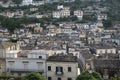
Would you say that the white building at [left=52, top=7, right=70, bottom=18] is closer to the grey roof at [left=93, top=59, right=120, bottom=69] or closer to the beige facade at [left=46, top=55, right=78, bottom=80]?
the grey roof at [left=93, top=59, right=120, bottom=69]

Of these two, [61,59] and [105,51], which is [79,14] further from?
[61,59]

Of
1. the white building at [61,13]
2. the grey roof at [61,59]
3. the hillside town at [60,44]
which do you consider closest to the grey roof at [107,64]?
the hillside town at [60,44]

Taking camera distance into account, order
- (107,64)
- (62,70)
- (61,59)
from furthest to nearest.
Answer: (107,64), (61,59), (62,70)

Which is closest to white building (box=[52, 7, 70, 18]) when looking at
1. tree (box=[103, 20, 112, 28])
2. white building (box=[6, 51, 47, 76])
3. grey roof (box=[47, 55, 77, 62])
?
tree (box=[103, 20, 112, 28])

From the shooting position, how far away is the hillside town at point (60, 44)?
3369 cm

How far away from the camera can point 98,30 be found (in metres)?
80.2

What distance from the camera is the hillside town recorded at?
111 feet

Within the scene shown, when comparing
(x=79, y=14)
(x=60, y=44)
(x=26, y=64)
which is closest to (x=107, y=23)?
(x=79, y=14)

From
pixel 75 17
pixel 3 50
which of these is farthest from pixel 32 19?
pixel 3 50

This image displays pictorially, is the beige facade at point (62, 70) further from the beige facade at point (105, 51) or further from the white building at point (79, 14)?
the white building at point (79, 14)

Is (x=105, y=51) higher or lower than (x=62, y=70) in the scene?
lower

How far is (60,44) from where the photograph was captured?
2119 inches

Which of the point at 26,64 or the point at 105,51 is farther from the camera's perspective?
the point at 105,51

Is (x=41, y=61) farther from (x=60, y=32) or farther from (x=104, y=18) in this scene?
(x=104, y=18)
